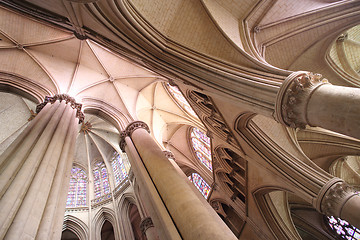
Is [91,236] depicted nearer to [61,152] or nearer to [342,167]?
[61,152]

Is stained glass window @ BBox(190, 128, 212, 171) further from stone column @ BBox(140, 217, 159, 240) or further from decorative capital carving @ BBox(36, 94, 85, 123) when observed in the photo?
decorative capital carving @ BBox(36, 94, 85, 123)

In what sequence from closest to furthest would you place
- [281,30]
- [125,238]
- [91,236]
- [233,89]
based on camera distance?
[233,89], [281,30], [125,238], [91,236]

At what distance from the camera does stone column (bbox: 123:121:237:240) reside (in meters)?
4.14

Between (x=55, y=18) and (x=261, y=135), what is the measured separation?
638 centimetres

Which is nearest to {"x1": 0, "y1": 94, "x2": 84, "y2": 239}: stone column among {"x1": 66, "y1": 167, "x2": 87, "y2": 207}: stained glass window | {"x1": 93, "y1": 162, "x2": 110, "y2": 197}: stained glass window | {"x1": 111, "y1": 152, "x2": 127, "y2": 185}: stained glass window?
{"x1": 111, "y1": 152, "x2": 127, "y2": 185}: stained glass window

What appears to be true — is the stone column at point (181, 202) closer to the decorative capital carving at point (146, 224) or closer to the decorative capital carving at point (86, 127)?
the decorative capital carving at point (146, 224)

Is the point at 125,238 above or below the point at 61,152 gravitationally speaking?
above

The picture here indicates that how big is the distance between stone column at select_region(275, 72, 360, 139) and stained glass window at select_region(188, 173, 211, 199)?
10.5 metres

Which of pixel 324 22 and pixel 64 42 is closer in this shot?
pixel 324 22

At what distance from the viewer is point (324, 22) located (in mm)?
6621

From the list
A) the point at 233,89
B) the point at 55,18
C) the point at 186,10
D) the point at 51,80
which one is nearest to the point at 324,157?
the point at 233,89

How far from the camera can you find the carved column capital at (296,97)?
11.1ft

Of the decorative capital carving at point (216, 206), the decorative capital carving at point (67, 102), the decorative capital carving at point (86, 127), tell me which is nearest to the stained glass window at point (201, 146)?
the decorative capital carving at point (216, 206)

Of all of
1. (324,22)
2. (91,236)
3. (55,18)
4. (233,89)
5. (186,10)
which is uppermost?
(91,236)
